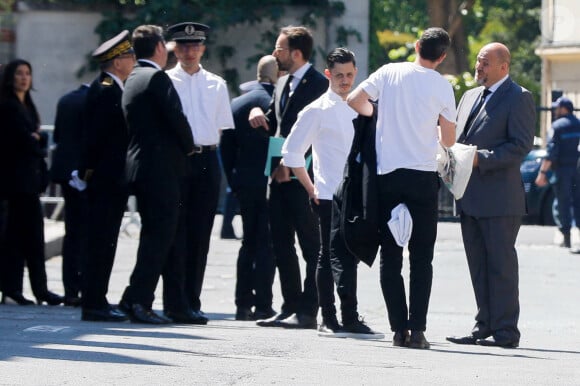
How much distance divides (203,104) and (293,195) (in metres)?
1.10

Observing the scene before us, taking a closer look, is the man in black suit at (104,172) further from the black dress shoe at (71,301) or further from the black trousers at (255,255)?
the black dress shoe at (71,301)

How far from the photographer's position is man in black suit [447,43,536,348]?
930 cm

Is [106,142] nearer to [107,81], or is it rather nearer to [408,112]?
[107,81]

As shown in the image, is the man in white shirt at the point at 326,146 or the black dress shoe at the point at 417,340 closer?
the black dress shoe at the point at 417,340

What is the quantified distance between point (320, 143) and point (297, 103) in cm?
51

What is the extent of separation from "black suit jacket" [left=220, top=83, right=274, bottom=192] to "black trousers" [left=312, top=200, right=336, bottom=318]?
4.41ft

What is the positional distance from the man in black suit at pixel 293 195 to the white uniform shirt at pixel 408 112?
145 centimetres

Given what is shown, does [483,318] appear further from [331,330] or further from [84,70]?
[84,70]

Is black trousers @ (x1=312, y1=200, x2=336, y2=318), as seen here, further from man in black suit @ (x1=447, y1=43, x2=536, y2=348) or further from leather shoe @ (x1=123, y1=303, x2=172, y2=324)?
leather shoe @ (x1=123, y1=303, x2=172, y2=324)

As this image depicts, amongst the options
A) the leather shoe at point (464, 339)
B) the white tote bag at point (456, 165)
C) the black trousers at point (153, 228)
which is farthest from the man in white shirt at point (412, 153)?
the black trousers at point (153, 228)

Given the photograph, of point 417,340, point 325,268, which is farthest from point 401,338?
point 325,268

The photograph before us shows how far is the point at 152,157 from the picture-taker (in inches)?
392

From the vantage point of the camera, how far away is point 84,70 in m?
25.5

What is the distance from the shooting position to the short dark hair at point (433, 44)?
8875 mm
